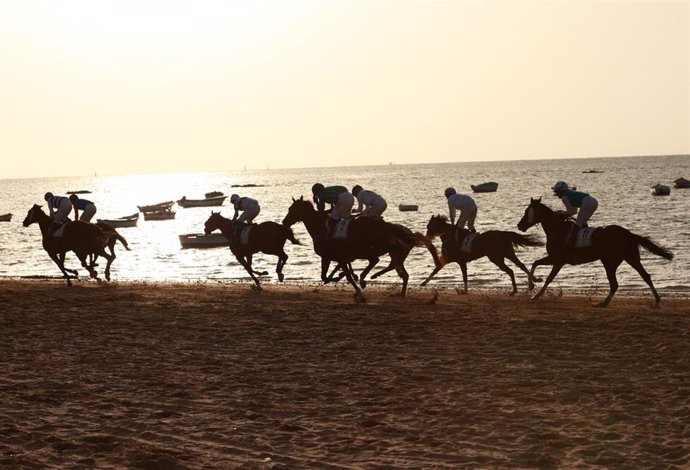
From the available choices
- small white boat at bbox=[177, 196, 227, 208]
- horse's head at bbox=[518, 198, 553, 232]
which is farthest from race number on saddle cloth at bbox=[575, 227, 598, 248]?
small white boat at bbox=[177, 196, 227, 208]

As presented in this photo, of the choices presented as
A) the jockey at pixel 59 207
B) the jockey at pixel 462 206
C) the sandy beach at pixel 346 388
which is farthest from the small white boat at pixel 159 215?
the sandy beach at pixel 346 388

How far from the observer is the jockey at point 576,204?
1908 cm

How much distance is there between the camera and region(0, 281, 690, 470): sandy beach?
8.74 meters

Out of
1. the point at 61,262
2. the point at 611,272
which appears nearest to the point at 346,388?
the point at 611,272

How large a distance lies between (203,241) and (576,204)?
35463mm

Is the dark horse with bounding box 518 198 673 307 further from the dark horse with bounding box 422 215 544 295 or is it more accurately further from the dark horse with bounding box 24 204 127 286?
the dark horse with bounding box 24 204 127 286

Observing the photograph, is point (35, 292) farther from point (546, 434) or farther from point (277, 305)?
point (546, 434)

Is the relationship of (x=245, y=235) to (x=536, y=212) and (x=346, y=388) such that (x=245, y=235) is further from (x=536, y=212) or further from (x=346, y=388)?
(x=346, y=388)

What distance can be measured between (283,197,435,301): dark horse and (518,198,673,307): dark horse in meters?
2.68

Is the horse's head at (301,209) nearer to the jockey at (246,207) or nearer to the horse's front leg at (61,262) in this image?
the jockey at (246,207)

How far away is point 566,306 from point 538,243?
2.73 metres

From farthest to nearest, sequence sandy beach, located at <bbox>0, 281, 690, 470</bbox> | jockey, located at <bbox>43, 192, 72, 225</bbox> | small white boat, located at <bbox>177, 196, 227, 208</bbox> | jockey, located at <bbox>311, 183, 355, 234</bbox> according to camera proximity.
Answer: small white boat, located at <bbox>177, 196, 227, 208</bbox> → jockey, located at <bbox>43, 192, 72, 225</bbox> → jockey, located at <bbox>311, 183, 355, 234</bbox> → sandy beach, located at <bbox>0, 281, 690, 470</bbox>

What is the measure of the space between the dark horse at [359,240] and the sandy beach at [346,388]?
76.1 inches

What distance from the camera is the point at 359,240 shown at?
20.4 metres
